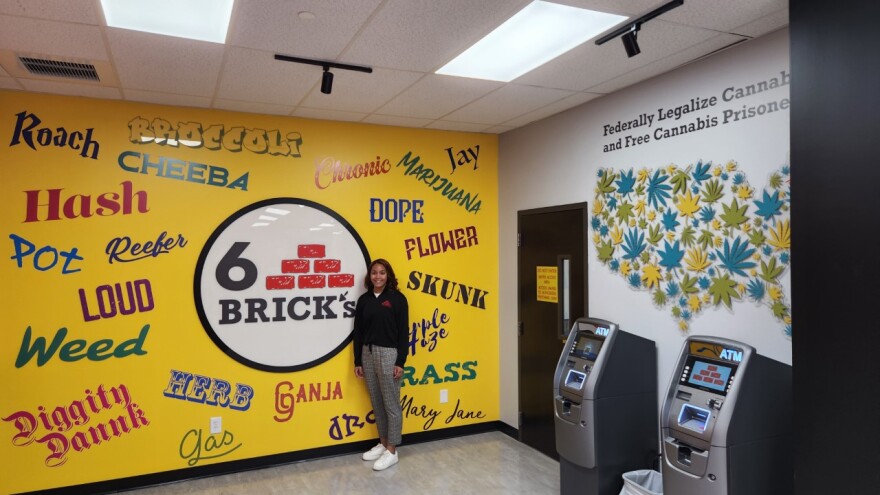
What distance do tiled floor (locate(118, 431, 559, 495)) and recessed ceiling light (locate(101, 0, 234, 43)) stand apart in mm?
2887

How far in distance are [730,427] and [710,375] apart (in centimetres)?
26

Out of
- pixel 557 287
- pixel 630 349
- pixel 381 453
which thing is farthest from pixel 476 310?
pixel 630 349

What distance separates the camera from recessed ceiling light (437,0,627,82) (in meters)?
2.48

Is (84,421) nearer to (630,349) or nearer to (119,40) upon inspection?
(119,40)

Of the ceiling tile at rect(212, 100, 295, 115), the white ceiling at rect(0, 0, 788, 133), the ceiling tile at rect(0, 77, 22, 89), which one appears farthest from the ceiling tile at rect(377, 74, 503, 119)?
the ceiling tile at rect(0, 77, 22, 89)

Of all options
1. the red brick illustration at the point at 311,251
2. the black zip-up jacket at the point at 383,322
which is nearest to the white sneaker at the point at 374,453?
the black zip-up jacket at the point at 383,322

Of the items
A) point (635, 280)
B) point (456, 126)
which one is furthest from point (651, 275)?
point (456, 126)

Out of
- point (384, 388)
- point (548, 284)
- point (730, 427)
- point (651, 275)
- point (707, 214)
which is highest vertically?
point (707, 214)

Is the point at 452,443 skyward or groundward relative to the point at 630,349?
groundward

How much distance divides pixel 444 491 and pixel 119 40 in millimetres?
3275

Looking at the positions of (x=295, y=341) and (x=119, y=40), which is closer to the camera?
(x=119, y=40)

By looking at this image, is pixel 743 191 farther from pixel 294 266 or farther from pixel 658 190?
pixel 294 266

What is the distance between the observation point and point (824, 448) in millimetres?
A: 1956

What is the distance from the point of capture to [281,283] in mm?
4148
